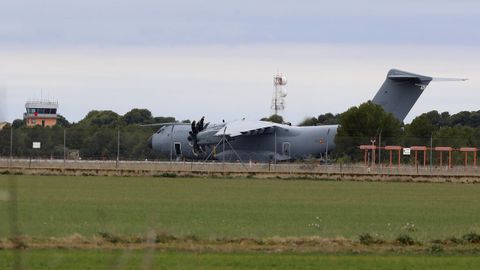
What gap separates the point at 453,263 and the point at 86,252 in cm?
550

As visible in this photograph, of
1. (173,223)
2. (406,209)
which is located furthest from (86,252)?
(406,209)

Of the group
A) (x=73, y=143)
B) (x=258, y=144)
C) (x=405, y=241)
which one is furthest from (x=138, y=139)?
(x=405, y=241)

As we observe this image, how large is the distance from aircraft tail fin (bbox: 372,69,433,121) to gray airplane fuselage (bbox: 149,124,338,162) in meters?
7.45

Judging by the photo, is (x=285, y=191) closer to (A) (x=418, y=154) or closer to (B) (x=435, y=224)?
(B) (x=435, y=224)

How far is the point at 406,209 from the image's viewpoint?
33.2m

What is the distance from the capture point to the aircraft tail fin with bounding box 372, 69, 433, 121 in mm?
81312

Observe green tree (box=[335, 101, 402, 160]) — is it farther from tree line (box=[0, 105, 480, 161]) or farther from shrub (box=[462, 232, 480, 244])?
shrub (box=[462, 232, 480, 244])

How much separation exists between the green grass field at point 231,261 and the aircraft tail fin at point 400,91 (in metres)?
64.5

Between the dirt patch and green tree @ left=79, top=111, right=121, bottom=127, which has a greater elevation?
green tree @ left=79, top=111, right=121, bottom=127

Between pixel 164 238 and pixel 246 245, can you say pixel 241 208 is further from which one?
pixel 246 245

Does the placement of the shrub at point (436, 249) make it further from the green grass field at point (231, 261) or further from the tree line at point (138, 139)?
the tree line at point (138, 139)

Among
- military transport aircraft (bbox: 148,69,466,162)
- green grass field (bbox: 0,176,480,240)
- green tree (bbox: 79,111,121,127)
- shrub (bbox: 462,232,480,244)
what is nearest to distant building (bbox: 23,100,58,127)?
green tree (bbox: 79,111,121,127)

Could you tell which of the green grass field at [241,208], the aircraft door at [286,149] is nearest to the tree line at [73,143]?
the aircraft door at [286,149]

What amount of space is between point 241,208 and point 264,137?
46.3 metres
